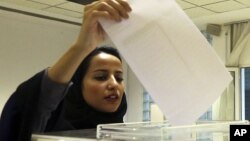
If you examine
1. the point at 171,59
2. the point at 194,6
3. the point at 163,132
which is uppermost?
the point at 194,6

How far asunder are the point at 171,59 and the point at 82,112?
392 millimetres

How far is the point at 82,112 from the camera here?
836 millimetres

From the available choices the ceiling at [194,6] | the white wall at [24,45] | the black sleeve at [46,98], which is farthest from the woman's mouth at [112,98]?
the white wall at [24,45]

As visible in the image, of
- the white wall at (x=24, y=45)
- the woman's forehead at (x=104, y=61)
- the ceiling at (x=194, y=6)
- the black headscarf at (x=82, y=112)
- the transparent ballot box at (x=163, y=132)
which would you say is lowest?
the transparent ballot box at (x=163, y=132)

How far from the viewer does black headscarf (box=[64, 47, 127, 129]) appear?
0.81 meters

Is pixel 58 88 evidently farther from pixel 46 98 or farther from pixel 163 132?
pixel 163 132

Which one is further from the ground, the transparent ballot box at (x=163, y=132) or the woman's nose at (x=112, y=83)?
the woman's nose at (x=112, y=83)

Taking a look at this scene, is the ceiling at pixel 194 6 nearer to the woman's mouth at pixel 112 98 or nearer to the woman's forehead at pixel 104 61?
the woman's forehead at pixel 104 61

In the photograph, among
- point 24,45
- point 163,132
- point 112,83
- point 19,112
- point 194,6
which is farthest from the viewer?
point 24,45

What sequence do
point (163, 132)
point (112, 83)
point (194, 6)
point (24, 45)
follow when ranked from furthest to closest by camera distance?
point (24, 45), point (194, 6), point (112, 83), point (163, 132)

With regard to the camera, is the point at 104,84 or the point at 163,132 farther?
the point at 104,84

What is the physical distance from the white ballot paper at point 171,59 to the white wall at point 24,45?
4.10 meters

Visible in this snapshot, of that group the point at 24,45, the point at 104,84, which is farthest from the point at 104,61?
the point at 24,45

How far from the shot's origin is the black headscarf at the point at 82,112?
815mm
